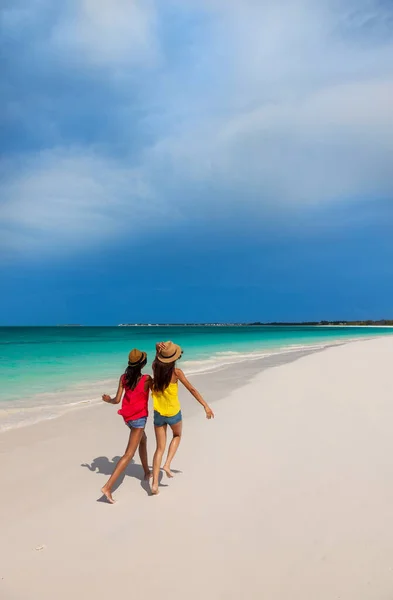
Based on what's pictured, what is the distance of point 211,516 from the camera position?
14.1 ft

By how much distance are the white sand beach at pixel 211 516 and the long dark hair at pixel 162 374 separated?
3.94 ft

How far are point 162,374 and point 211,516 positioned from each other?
5.08 feet

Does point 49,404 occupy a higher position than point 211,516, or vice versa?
point 211,516

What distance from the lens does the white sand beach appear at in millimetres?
3258

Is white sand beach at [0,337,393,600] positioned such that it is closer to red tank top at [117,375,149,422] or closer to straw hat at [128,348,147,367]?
red tank top at [117,375,149,422]

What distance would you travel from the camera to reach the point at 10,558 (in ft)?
11.9

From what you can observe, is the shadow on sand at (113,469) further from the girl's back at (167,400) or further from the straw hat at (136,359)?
the straw hat at (136,359)

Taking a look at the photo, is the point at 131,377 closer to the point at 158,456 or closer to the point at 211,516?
the point at 158,456

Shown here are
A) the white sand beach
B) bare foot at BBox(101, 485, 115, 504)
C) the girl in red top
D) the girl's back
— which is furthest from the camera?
the girl's back

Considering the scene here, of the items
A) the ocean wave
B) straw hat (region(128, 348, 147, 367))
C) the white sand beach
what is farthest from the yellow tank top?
the ocean wave

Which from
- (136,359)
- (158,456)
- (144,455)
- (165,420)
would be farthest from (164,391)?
(144,455)

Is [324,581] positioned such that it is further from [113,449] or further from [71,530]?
[113,449]

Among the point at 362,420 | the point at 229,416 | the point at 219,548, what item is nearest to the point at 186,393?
the point at 229,416

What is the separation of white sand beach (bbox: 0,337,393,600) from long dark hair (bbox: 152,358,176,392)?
1.20m
